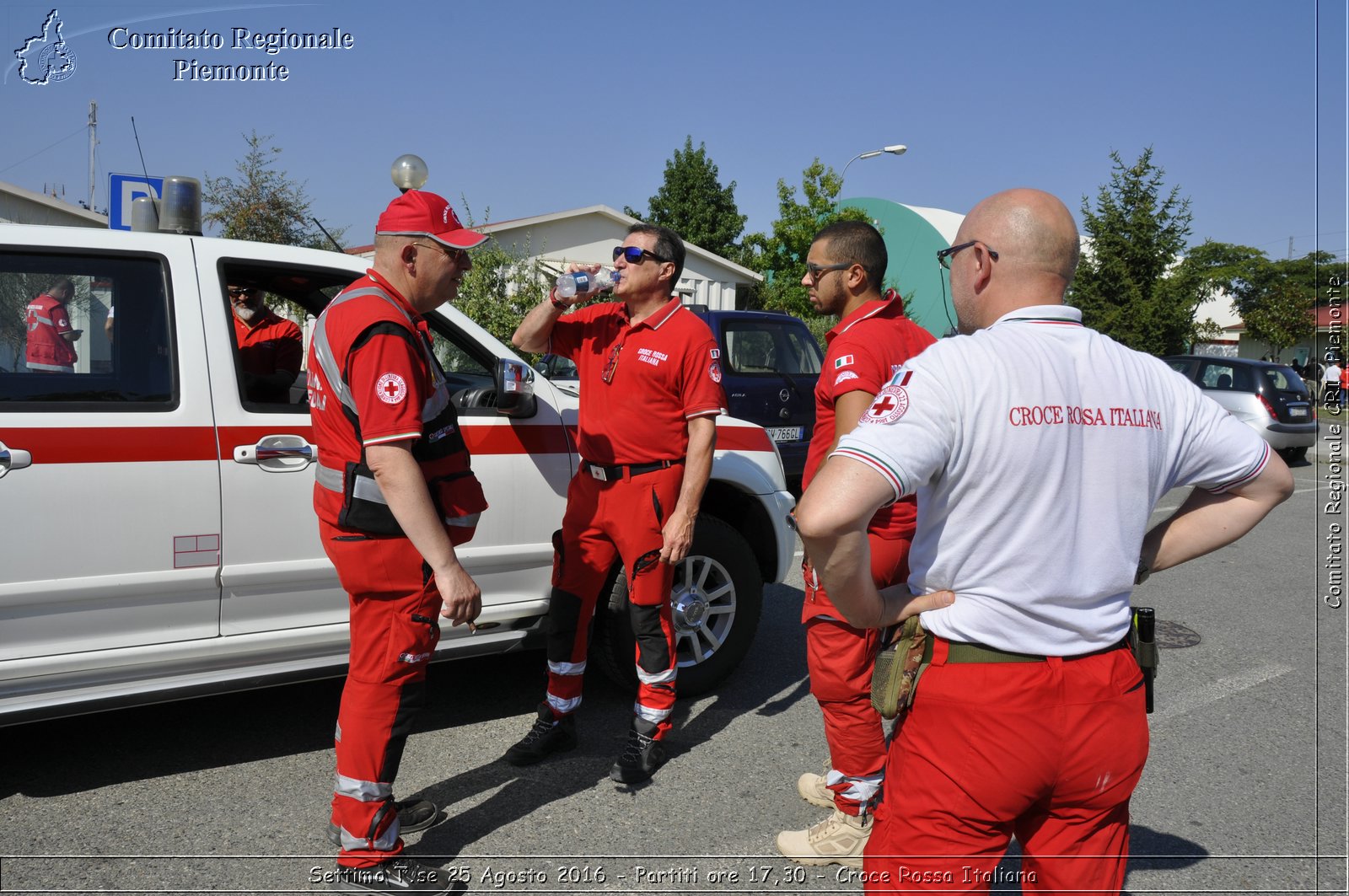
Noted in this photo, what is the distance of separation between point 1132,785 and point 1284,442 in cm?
1595

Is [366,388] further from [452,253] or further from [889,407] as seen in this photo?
[889,407]

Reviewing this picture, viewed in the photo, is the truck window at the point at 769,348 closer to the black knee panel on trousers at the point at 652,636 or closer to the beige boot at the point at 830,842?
the black knee panel on trousers at the point at 652,636

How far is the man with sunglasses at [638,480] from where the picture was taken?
11.8 feet

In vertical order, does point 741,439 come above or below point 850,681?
above

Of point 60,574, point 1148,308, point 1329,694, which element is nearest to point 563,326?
point 60,574

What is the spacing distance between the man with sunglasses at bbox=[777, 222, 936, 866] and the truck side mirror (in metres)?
1.09

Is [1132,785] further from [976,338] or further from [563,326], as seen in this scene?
[563,326]

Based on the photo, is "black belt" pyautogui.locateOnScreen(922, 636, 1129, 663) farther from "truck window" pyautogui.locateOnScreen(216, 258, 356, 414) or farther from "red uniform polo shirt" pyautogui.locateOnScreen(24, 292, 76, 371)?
"red uniform polo shirt" pyautogui.locateOnScreen(24, 292, 76, 371)

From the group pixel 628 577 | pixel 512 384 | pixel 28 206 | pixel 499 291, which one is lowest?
pixel 628 577

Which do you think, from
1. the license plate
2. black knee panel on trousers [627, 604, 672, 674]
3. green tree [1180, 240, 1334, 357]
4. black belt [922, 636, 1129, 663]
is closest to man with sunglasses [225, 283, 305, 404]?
black knee panel on trousers [627, 604, 672, 674]

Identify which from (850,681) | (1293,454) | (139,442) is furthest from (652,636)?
(1293,454)

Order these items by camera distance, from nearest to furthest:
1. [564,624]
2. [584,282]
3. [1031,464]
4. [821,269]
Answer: [1031,464]
[821,269]
[584,282]
[564,624]

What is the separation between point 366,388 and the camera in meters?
2.59

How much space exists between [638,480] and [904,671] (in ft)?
6.24
